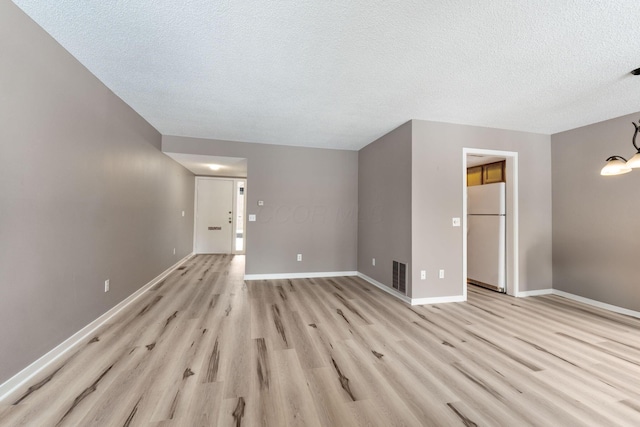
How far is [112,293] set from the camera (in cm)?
288

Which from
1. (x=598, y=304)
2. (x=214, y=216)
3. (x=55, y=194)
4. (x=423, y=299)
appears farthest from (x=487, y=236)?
(x=214, y=216)

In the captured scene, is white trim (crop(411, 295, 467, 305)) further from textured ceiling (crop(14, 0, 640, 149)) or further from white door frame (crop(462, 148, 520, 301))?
textured ceiling (crop(14, 0, 640, 149))

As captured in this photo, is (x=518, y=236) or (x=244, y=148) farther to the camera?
(x=244, y=148)

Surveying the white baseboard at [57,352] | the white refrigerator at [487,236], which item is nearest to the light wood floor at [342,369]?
the white baseboard at [57,352]

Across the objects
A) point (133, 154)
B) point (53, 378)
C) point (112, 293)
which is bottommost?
point (53, 378)

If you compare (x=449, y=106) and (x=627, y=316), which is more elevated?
(x=449, y=106)

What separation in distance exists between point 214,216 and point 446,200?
20.7 ft

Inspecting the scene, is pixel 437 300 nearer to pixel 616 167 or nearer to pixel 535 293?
pixel 535 293

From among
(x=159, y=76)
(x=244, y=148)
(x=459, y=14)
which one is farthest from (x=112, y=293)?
(x=459, y=14)

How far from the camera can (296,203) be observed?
4906mm

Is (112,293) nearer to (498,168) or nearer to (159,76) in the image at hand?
(159,76)

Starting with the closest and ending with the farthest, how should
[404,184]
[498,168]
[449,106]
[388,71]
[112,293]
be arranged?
[388,71]
[112,293]
[449,106]
[404,184]
[498,168]

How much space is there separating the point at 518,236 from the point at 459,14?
3557mm

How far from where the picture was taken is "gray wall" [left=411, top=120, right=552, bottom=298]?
3.49 meters
